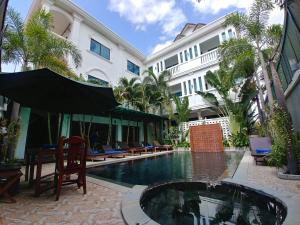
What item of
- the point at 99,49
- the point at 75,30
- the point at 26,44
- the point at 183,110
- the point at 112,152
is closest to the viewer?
the point at 26,44

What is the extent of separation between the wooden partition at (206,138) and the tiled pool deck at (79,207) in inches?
438

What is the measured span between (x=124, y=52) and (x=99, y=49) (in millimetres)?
4235

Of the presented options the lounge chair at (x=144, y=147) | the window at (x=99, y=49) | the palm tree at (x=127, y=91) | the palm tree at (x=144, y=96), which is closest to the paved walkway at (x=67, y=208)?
the lounge chair at (x=144, y=147)

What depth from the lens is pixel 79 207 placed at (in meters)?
3.35

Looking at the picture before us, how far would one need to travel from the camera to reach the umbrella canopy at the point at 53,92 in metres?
3.63

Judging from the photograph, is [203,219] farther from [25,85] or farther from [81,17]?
[81,17]

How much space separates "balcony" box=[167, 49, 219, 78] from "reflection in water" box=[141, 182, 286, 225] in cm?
1602

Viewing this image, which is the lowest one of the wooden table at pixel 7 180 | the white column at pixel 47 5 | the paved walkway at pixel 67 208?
the paved walkway at pixel 67 208

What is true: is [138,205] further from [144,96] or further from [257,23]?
[144,96]

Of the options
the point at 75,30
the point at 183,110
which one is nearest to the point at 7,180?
the point at 75,30

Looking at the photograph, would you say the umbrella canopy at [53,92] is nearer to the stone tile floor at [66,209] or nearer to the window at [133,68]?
the stone tile floor at [66,209]

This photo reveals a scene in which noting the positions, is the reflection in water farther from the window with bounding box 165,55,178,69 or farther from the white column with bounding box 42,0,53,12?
the window with bounding box 165,55,178,69

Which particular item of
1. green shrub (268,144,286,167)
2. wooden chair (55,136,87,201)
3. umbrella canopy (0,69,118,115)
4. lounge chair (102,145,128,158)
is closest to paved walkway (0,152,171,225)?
wooden chair (55,136,87,201)

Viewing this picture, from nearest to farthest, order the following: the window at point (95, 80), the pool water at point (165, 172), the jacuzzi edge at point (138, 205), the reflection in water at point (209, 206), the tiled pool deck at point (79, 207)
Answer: the jacuzzi edge at point (138, 205) < the tiled pool deck at point (79, 207) < the reflection in water at point (209, 206) < the pool water at point (165, 172) < the window at point (95, 80)
